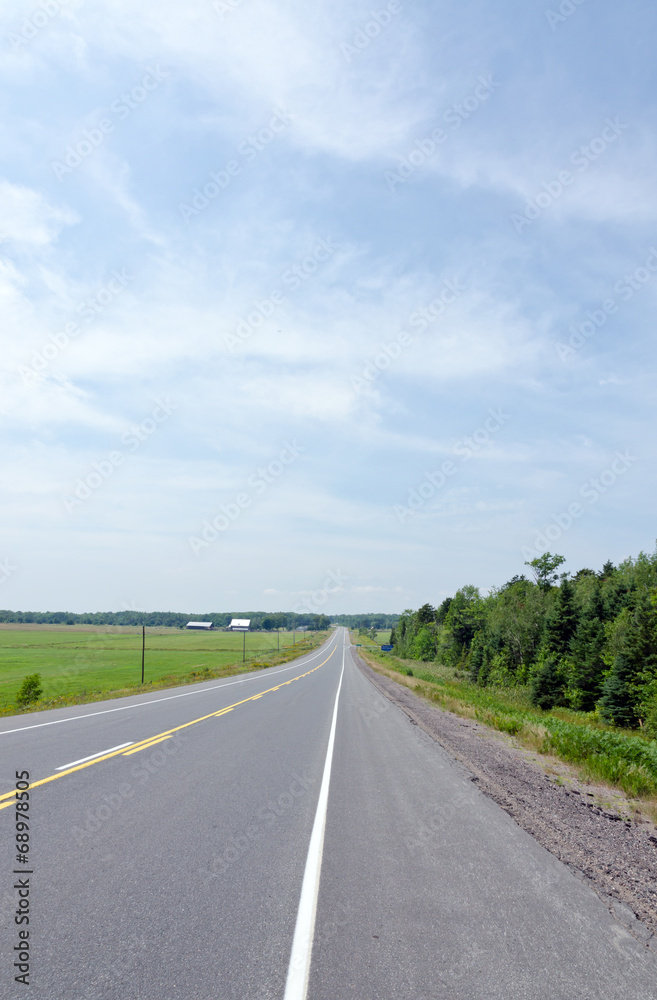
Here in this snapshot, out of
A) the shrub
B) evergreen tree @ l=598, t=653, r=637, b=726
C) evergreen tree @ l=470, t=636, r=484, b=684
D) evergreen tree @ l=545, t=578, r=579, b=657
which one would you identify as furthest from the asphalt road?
evergreen tree @ l=470, t=636, r=484, b=684

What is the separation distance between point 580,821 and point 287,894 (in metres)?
5.15

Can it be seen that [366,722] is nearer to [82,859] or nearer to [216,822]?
[216,822]

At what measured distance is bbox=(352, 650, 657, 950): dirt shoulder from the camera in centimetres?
495

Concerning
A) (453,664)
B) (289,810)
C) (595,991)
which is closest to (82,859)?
(289,810)

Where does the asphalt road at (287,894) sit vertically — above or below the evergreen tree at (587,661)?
above

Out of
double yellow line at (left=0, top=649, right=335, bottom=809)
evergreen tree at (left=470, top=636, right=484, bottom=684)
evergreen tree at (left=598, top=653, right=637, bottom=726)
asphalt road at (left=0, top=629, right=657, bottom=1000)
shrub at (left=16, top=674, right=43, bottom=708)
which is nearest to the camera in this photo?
asphalt road at (left=0, top=629, right=657, bottom=1000)

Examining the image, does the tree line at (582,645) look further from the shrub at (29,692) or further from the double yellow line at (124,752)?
the shrub at (29,692)

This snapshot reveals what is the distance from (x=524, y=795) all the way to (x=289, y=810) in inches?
169

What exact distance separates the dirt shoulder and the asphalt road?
1.03ft

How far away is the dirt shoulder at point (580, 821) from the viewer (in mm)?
4949

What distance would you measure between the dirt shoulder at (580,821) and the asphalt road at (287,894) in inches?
12.3

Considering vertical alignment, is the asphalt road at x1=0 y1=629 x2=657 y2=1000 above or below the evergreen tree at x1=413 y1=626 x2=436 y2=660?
above

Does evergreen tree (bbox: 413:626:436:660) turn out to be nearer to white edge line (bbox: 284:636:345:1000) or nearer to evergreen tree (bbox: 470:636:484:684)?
evergreen tree (bbox: 470:636:484:684)

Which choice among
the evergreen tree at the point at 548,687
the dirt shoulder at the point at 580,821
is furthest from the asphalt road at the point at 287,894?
the evergreen tree at the point at 548,687
